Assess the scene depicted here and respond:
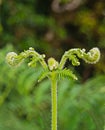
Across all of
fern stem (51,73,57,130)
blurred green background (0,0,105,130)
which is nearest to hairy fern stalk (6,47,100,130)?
fern stem (51,73,57,130)

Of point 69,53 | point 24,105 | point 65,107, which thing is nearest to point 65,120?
point 65,107

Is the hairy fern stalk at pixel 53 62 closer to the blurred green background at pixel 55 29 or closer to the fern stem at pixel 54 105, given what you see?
the fern stem at pixel 54 105


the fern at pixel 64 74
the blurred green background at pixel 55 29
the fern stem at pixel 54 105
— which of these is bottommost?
the fern stem at pixel 54 105

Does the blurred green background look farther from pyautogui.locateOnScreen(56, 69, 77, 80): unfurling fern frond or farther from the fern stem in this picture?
the fern stem

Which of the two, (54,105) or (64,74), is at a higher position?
(64,74)

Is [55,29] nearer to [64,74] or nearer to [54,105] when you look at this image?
[64,74]

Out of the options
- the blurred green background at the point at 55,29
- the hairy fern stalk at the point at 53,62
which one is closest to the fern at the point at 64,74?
the hairy fern stalk at the point at 53,62

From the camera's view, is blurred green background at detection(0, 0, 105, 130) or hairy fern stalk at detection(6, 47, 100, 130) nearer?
hairy fern stalk at detection(6, 47, 100, 130)

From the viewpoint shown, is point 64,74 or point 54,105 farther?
point 64,74

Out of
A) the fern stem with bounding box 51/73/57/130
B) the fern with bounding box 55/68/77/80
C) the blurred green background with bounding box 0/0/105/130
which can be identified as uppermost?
the blurred green background with bounding box 0/0/105/130

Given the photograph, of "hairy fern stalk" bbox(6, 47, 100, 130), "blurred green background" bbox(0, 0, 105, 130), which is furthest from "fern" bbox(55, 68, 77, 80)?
"blurred green background" bbox(0, 0, 105, 130)

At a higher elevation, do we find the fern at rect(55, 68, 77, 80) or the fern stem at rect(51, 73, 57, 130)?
the fern at rect(55, 68, 77, 80)

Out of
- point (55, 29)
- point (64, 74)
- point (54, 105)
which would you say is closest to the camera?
point (54, 105)

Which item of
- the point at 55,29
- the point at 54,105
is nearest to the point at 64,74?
the point at 54,105
